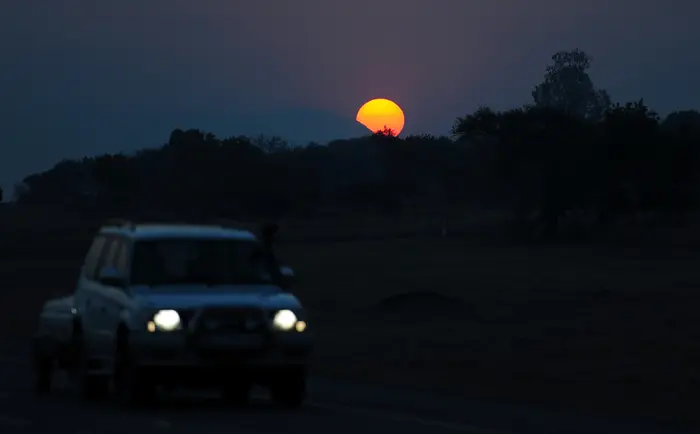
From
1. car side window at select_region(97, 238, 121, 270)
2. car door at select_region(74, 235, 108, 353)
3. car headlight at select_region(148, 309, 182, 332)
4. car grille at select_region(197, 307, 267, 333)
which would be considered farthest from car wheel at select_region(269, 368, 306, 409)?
car side window at select_region(97, 238, 121, 270)

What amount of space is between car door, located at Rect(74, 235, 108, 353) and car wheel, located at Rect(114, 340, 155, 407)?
963 millimetres

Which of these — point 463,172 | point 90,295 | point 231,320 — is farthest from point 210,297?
point 463,172

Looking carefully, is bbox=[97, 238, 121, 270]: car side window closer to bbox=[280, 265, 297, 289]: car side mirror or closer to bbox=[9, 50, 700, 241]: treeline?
bbox=[280, 265, 297, 289]: car side mirror

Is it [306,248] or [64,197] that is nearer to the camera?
[306,248]

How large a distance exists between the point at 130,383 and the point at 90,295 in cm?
213

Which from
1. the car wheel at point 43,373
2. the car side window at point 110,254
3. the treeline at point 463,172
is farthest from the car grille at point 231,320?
the treeline at point 463,172

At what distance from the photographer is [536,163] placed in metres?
77.8

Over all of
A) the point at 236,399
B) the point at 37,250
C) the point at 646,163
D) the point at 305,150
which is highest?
the point at 305,150

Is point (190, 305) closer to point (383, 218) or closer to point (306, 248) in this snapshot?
point (306, 248)

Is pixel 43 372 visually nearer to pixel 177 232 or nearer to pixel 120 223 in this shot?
pixel 120 223

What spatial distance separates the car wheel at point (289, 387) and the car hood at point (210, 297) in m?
0.73

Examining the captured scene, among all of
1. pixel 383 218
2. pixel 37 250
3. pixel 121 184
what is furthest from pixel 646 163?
pixel 121 184

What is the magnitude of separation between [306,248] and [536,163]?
1382cm

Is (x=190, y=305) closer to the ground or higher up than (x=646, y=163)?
closer to the ground
